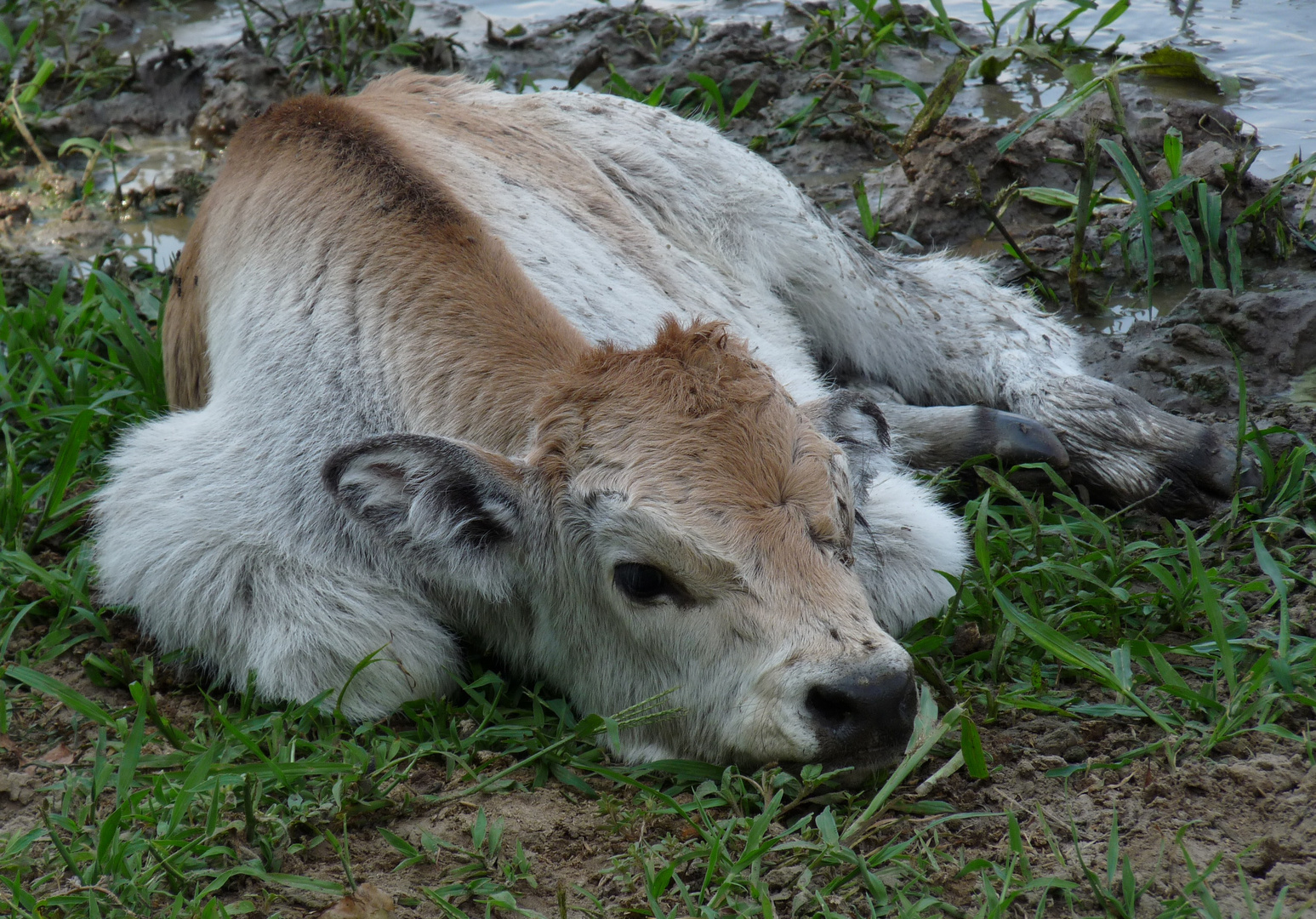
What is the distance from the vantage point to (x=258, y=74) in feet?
27.5

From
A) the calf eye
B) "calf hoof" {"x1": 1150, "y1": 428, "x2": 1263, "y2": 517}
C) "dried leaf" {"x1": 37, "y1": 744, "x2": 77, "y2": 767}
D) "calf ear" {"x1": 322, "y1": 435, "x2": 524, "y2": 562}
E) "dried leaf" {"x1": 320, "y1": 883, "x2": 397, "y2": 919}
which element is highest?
"calf ear" {"x1": 322, "y1": 435, "x2": 524, "y2": 562}

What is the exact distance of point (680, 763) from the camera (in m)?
3.33

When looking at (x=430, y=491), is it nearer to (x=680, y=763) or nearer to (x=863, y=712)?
(x=680, y=763)

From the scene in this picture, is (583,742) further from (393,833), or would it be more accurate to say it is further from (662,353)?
(662,353)

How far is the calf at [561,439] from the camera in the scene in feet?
10.4

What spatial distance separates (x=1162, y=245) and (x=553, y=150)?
3.01 meters

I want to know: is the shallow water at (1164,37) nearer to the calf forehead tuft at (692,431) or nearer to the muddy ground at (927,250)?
the muddy ground at (927,250)

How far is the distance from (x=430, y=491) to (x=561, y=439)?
0.39m

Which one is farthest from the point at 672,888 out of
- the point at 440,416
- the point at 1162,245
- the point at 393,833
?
the point at 1162,245

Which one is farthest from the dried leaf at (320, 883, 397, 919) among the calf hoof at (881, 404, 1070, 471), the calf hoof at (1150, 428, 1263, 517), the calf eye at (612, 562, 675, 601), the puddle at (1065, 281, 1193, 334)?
the puddle at (1065, 281, 1193, 334)

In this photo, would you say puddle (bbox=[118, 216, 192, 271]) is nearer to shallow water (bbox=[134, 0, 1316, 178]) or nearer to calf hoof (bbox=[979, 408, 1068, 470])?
shallow water (bbox=[134, 0, 1316, 178])

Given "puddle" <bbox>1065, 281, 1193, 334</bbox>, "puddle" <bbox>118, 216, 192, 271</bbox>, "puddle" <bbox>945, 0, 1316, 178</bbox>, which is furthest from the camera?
"puddle" <bbox>945, 0, 1316, 178</bbox>

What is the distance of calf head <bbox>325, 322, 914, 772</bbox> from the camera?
3033mm

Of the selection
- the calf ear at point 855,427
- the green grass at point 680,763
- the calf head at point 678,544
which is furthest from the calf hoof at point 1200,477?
the calf head at point 678,544
